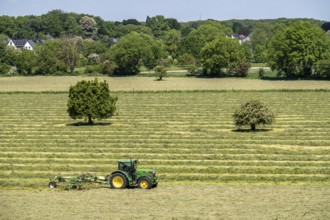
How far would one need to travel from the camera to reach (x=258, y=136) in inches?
1932

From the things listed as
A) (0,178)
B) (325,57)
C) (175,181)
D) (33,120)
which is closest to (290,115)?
(33,120)

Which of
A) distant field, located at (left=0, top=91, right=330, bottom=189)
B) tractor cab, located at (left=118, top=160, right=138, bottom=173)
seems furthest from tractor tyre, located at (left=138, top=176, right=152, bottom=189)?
distant field, located at (left=0, top=91, right=330, bottom=189)

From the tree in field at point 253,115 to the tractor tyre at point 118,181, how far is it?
20.4 m

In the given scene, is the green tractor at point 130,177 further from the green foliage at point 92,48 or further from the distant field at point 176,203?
the green foliage at point 92,48

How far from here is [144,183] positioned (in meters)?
33.0

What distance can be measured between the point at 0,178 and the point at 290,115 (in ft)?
111

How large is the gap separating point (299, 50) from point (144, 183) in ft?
264

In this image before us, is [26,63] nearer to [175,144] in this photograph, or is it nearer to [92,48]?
[92,48]

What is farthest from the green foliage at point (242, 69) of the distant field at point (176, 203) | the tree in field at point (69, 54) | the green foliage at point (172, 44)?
the distant field at point (176, 203)

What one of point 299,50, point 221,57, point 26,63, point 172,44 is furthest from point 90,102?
point 172,44

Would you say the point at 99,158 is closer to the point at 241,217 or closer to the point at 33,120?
the point at 241,217

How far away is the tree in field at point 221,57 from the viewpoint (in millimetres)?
115438

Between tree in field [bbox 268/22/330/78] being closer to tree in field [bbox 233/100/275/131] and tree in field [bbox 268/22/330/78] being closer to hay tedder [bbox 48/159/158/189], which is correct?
tree in field [bbox 233/100/275/131]

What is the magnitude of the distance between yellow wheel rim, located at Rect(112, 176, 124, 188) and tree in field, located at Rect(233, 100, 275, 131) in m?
20.4
